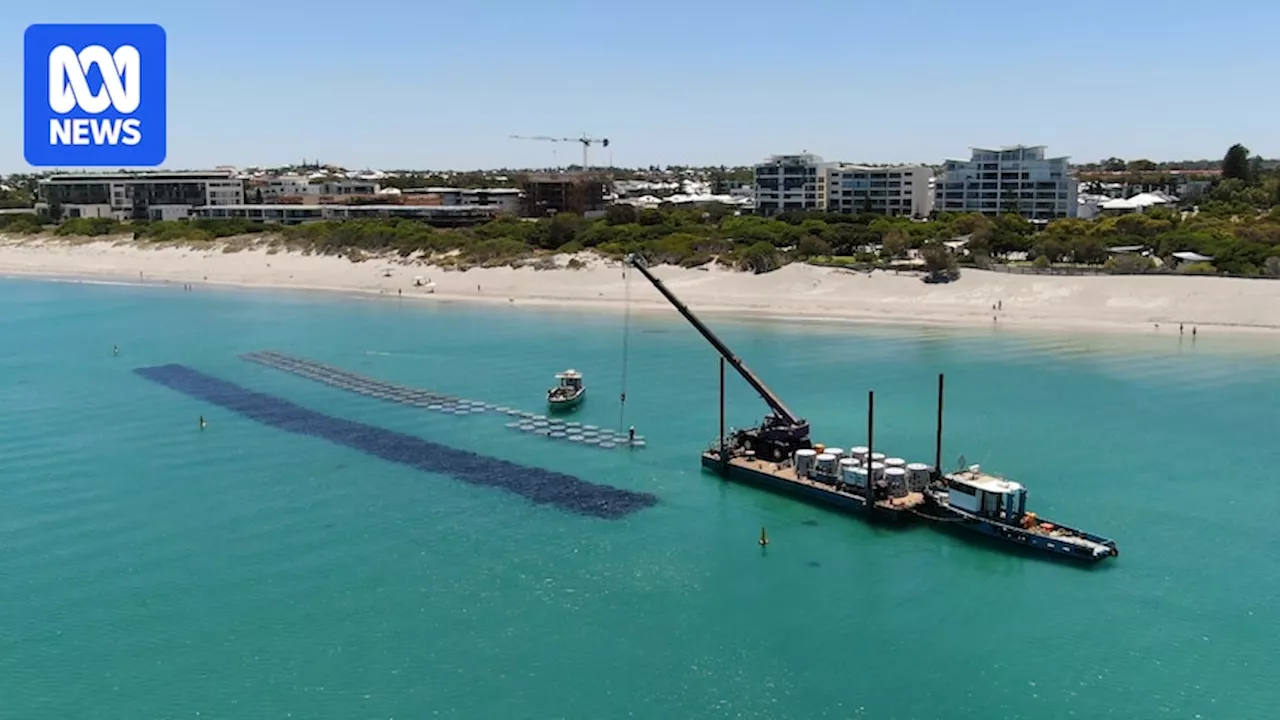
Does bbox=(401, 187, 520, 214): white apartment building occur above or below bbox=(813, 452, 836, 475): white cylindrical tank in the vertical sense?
above

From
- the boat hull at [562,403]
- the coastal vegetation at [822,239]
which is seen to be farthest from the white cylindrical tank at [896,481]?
the coastal vegetation at [822,239]

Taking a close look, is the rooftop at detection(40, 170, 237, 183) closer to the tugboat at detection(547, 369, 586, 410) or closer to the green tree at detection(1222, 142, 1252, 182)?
the tugboat at detection(547, 369, 586, 410)

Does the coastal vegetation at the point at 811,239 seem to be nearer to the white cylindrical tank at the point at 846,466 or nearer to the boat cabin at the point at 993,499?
the white cylindrical tank at the point at 846,466

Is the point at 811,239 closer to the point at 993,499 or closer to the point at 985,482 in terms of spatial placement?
the point at 985,482

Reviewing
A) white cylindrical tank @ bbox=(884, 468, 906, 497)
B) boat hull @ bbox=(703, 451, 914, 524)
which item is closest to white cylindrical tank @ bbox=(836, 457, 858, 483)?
boat hull @ bbox=(703, 451, 914, 524)

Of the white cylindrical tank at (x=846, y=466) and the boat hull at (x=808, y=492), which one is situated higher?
the white cylindrical tank at (x=846, y=466)
